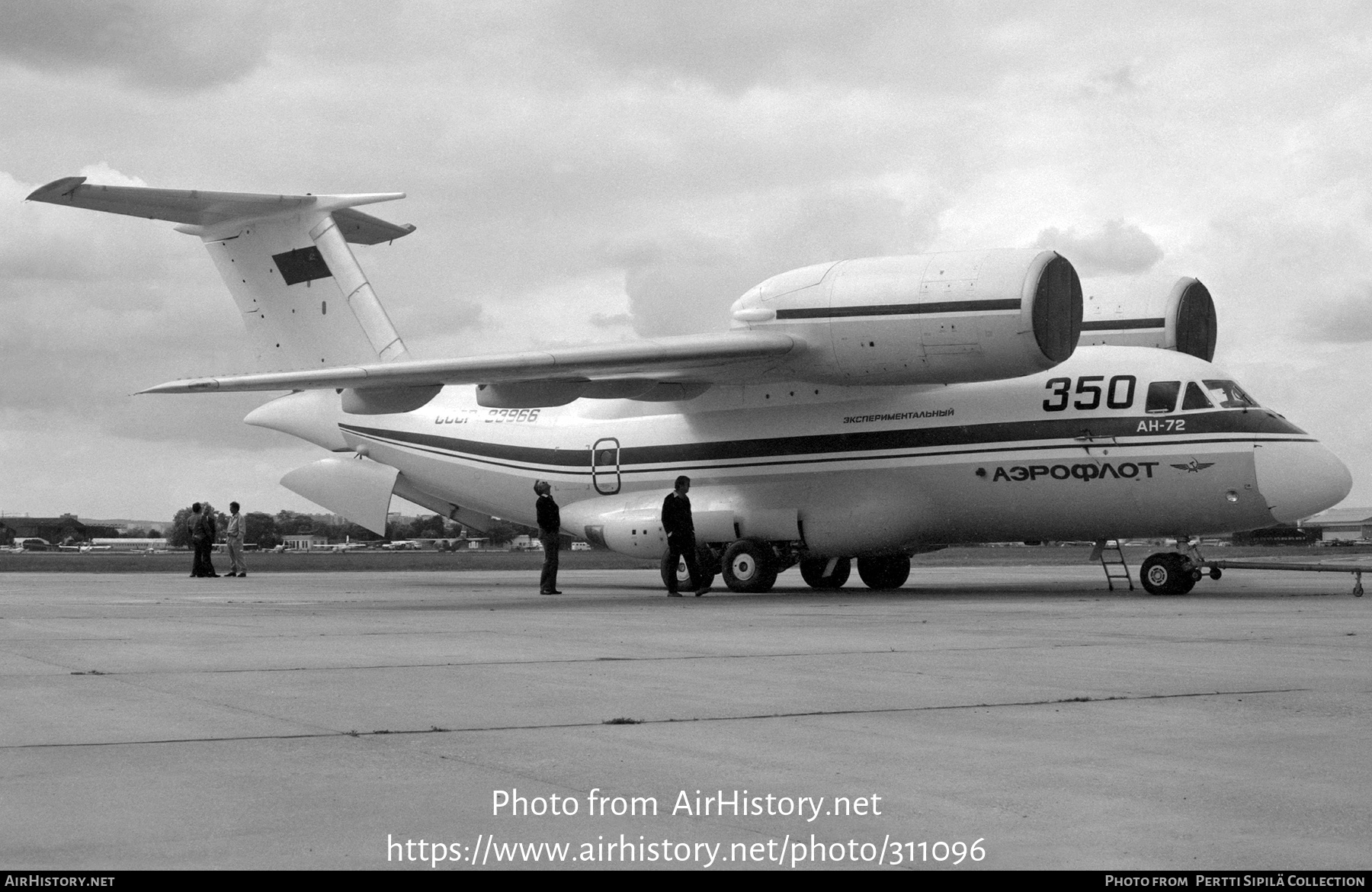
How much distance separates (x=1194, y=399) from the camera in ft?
53.1

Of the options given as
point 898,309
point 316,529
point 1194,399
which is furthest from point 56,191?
point 316,529

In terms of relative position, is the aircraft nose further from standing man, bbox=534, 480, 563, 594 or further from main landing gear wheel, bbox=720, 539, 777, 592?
standing man, bbox=534, 480, 563, 594

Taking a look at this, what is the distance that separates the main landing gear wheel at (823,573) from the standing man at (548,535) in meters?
3.63

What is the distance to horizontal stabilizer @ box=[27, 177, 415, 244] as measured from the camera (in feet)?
62.5

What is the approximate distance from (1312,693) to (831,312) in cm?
1015

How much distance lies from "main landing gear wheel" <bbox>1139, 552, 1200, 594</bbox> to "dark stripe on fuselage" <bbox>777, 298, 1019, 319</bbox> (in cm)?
353

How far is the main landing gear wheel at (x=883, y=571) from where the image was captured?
20.0m

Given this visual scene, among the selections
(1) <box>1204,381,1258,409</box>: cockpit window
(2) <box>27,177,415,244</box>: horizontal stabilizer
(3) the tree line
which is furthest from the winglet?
(3) the tree line

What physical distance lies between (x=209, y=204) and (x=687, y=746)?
1770cm

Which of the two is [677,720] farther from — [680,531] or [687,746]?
[680,531]

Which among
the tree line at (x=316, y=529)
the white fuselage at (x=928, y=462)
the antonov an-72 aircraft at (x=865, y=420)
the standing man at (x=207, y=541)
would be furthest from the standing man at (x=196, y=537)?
the tree line at (x=316, y=529)

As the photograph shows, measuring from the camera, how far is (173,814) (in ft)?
13.6
